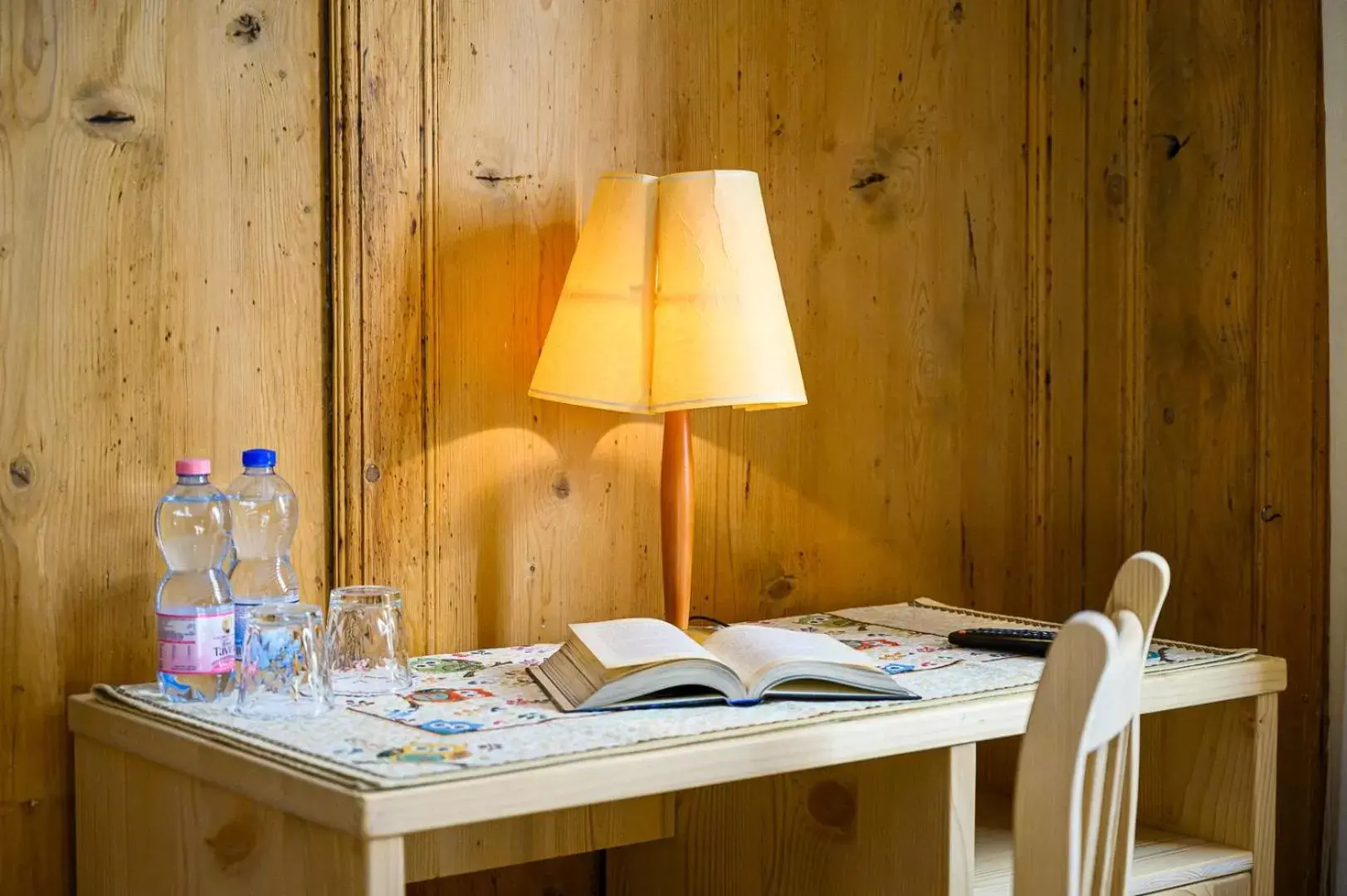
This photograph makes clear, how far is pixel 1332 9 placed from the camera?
192 cm

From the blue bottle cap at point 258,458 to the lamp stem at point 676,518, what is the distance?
49 cm

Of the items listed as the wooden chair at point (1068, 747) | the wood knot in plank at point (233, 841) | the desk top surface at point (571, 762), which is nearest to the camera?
the wooden chair at point (1068, 747)

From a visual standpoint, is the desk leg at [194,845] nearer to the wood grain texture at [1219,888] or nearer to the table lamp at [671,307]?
the table lamp at [671,307]

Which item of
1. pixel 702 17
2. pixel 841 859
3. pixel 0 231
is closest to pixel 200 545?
pixel 0 231

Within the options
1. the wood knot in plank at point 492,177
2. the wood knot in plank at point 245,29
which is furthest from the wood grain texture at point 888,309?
the wood knot in plank at point 245,29

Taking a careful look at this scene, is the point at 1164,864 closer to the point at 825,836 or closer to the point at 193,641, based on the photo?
the point at 825,836

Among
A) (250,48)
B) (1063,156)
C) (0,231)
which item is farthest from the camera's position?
(1063,156)

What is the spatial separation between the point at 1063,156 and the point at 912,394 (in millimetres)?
494

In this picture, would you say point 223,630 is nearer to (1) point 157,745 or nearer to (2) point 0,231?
(1) point 157,745

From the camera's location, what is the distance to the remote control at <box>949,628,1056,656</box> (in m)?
1.64

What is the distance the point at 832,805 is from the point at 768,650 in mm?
231

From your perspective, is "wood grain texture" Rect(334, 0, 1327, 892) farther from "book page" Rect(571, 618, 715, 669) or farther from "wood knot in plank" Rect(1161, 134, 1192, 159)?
"book page" Rect(571, 618, 715, 669)

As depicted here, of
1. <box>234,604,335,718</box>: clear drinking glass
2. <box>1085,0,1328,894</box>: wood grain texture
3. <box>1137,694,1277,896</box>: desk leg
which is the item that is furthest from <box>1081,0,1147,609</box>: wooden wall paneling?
<box>234,604,335,718</box>: clear drinking glass

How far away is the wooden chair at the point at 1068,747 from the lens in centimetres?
95
